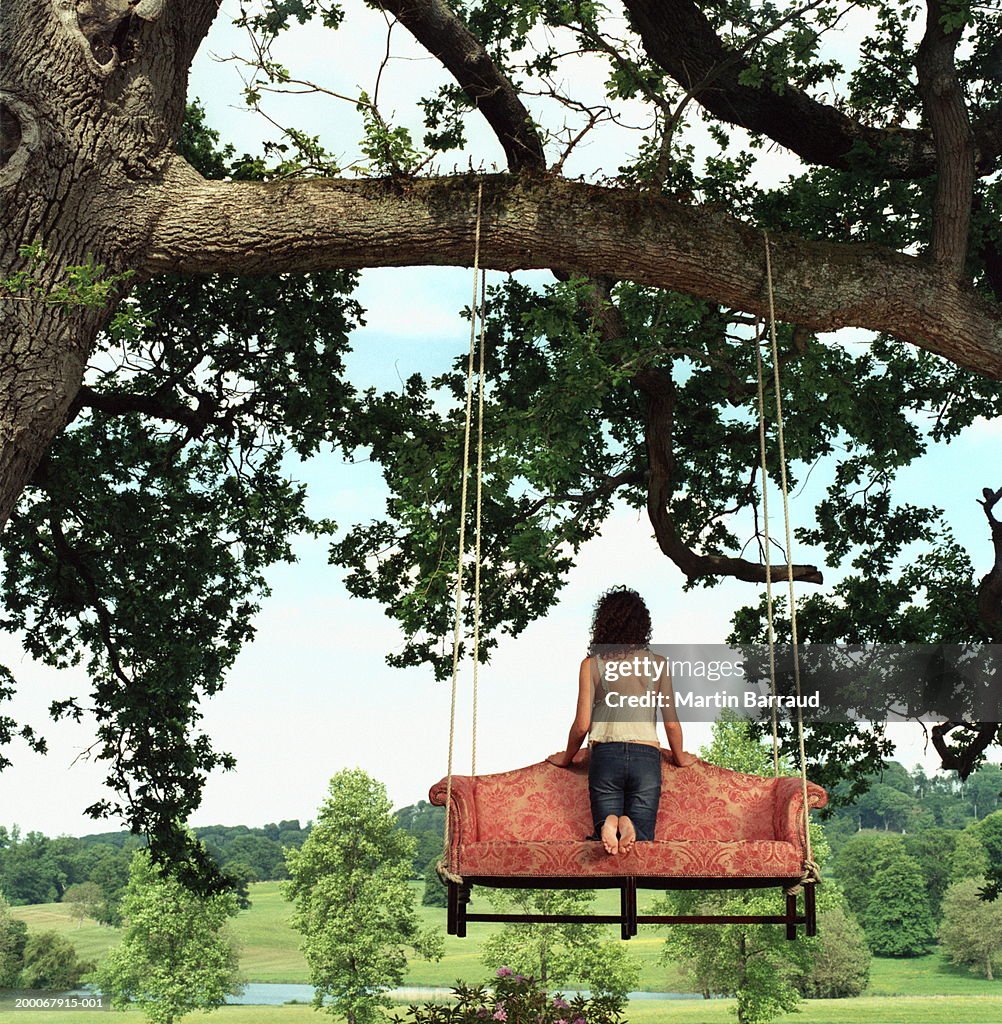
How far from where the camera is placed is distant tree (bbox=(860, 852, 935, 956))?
26641 mm

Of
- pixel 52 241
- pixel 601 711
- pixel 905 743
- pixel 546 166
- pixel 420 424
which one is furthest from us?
pixel 905 743

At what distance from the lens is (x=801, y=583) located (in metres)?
10.2

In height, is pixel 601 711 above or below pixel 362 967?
above

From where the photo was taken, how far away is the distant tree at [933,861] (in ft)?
88.1

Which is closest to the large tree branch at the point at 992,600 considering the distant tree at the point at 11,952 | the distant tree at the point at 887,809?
the distant tree at the point at 11,952

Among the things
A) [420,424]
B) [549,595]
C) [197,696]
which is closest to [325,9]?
[420,424]

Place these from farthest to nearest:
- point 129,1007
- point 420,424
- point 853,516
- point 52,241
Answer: point 129,1007 → point 853,516 → point 420,424 → point 52,241

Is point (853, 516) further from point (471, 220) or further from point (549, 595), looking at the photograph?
point (471, 220)

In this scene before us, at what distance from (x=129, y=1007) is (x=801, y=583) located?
52.8 ft

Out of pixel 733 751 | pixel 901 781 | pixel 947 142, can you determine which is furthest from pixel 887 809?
pixel 947 142

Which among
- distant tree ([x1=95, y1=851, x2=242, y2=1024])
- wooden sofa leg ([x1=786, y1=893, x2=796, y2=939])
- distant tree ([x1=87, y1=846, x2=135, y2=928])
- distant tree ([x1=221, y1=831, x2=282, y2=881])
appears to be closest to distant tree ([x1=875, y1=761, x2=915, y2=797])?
distant tree ([x1=221, y1=831, x2=282, y2=881])

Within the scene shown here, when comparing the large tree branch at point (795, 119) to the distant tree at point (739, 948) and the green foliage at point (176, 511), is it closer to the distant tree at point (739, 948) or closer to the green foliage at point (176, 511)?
the green foliage at point (176, 511)

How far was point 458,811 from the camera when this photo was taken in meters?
5.26

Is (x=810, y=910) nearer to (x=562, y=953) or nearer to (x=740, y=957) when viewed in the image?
(x=562, y=953)
